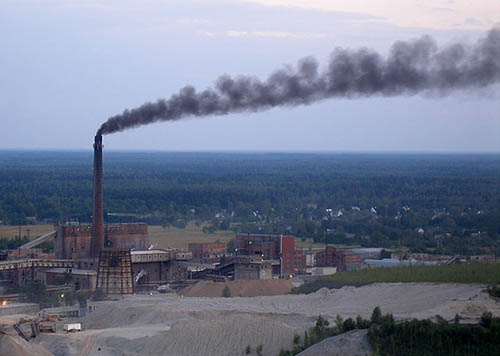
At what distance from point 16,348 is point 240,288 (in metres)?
17.9

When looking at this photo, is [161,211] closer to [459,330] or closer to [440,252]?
[440,252]

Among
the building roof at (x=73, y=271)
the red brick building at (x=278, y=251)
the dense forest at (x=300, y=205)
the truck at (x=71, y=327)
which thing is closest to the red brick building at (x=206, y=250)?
the red brick building at (x=278, y=251)

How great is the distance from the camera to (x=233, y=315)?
3681 cm

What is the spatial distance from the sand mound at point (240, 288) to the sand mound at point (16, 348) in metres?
15.3

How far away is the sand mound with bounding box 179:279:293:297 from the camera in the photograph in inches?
1843

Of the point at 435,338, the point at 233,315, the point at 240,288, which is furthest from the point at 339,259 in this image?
the point at 435,338

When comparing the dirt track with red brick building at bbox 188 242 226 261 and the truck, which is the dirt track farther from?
red brick building at bbox 188 242 226 261

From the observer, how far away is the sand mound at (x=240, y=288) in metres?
46.8

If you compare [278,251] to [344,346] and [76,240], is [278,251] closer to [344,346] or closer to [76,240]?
[76,240]

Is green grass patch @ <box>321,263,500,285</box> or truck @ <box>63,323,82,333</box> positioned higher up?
→ green grass patch @ <box>321,263,500,285</box>

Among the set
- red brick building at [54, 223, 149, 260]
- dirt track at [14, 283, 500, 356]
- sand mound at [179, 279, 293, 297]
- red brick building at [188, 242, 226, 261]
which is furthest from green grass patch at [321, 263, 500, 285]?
red brick building at [54, 223, 149, 260]

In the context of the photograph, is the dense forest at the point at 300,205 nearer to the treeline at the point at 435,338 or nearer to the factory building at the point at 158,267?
the factory building at the point at 158,267

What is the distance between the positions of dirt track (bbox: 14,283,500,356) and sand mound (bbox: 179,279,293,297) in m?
1.30

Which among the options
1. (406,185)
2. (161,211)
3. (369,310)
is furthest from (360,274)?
(406,185)
